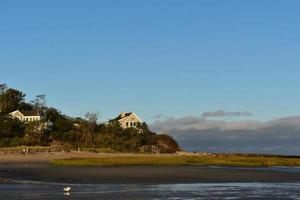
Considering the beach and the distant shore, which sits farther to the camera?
the distant shore

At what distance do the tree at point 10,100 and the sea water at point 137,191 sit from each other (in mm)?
114612

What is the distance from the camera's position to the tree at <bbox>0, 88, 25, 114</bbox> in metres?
156

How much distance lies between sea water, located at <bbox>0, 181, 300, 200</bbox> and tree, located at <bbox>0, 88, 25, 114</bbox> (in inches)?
4512

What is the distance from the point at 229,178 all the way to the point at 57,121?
91884mm

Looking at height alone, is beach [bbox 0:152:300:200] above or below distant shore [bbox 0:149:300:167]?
below

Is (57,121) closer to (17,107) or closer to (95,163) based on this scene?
(17,107)

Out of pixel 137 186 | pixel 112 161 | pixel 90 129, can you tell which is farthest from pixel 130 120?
pixel 137 186

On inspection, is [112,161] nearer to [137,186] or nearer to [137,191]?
[137,186]

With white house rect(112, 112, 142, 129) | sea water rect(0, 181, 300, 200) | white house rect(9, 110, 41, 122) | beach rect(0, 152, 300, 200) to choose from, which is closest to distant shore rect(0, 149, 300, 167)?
beach rect(0, 152, 300, 200)

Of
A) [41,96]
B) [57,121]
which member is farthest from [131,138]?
[41,96]

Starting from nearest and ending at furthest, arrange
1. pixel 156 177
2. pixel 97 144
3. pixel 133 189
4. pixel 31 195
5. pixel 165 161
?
pixel 31 195 → pixel 133 189 → pixel 156 177 → pixel 165 161 → pixel 97 144

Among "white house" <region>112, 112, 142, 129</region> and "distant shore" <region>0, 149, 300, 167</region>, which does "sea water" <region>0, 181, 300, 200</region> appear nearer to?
"distant shore" <region>0, 149, 300, 167</region>

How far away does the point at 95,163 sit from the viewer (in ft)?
248

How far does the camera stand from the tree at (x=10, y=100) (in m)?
156
